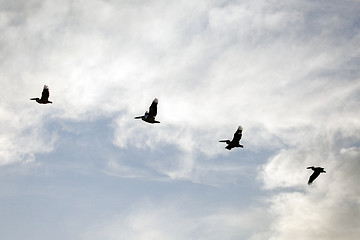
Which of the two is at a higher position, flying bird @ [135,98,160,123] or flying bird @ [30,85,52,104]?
flying bird @ [30,85,52,104]

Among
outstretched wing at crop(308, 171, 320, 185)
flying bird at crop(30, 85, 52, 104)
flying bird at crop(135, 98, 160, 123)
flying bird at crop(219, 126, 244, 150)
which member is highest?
flying bird at crop(30, 85, 52, 104)

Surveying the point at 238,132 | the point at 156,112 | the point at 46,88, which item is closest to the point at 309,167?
the point at 238,132

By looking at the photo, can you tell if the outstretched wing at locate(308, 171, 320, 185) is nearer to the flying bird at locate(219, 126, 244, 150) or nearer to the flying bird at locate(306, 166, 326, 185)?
the flying bird at locate(306, 166, 326, 185)

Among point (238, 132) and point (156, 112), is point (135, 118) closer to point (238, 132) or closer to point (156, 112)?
point (156, 112)

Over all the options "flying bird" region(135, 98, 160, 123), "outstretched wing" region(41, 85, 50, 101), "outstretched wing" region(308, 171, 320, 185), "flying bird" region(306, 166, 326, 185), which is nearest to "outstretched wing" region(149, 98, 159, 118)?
"flying bird" region(135, 98, 160, 123)

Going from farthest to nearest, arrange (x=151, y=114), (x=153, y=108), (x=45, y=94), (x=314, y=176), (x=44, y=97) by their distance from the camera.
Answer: (x=314, y=176) < (x=44, y=97) < (x=45, y=94) < (x=151, y=114) < (x=153, y=108)

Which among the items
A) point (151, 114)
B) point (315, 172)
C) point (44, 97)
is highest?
point (44, 97)

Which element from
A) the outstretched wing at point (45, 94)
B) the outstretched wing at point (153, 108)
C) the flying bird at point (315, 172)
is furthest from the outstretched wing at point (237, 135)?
the outstretched wing at point (45, 94)

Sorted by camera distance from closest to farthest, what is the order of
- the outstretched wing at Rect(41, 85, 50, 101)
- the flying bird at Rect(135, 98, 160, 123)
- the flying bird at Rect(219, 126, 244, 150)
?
the flying bird at Rect(135, 98, 160, 123) < the outstretched wing at Rect(41, 85, 50, 101) < the flying bird at Rect(219, 126, 244, 150)

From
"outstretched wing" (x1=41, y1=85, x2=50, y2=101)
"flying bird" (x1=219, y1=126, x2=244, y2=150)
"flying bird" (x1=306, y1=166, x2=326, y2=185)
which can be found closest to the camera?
"outstretched wing" (x1=41, y1=85, x2=50, y2=101)

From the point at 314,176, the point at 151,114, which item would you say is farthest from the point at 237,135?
the point at 314,176

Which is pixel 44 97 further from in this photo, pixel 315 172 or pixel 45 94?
pixel 315 172

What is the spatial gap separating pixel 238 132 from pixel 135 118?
13.2 meters

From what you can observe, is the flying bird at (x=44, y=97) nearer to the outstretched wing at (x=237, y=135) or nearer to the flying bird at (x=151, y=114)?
the flying bird at (x=151, y=114)
